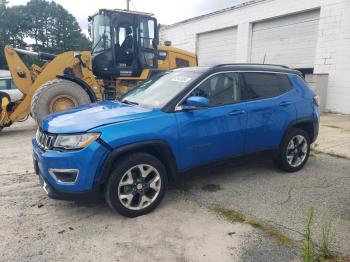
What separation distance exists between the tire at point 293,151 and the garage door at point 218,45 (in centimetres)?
1085

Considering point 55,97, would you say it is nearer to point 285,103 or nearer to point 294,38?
point 285,103

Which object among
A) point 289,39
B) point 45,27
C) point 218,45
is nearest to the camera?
point 289,39

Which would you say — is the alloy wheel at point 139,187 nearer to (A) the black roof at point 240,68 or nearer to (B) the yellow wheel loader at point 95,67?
(A) the black roof at point 240,68

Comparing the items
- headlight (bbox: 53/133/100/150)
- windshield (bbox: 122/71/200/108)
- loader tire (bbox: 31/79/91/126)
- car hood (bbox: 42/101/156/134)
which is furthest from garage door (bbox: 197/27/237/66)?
headlight (bbox: 53/133/100/150)

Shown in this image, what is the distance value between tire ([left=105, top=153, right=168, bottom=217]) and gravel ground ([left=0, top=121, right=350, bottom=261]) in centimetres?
15

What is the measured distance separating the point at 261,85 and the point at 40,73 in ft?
20.0

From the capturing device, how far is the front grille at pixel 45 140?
11.4ft

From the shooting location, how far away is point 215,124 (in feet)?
13.4

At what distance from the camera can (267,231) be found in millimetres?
3361

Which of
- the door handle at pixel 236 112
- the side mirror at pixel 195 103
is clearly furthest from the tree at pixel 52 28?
the side mirror at pixel 195 103

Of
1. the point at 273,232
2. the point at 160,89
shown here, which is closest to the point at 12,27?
the point at 160,89

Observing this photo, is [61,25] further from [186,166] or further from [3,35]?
[186,166]

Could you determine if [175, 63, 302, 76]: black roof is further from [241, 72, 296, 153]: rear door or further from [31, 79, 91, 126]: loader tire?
[31, 79, 91, 126]: loader tire

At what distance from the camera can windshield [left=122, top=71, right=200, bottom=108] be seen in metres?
4.07
